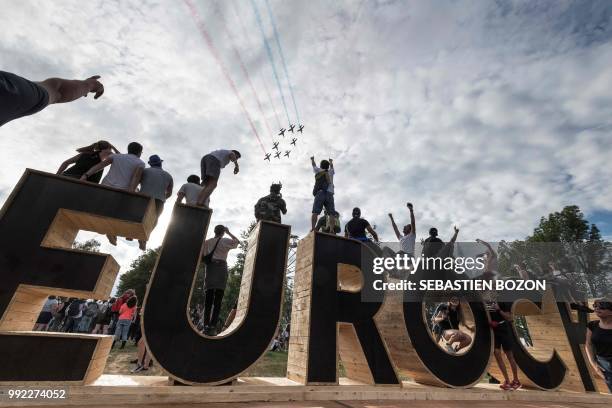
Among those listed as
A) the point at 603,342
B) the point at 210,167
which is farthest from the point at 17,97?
the point at 603,342

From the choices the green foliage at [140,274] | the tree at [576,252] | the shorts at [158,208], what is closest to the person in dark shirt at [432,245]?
the shorts at [158,208]

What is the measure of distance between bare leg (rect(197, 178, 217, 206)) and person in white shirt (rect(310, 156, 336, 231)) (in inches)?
115

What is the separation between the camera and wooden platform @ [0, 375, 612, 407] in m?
3.72

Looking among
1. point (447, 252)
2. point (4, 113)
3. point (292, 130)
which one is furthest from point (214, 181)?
point (292, 130)

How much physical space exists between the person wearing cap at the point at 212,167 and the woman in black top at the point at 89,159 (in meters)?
1.80

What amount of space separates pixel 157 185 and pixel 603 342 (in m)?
8.27

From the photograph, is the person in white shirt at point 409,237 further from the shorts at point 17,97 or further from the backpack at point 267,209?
the shorts at point 17,97

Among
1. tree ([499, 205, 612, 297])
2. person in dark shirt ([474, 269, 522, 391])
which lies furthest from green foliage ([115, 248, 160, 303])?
tree ([499, 205, 612, 297])

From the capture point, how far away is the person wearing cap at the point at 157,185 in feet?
17.4

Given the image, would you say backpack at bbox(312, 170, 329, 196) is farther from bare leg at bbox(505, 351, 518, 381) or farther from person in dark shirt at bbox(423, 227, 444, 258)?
bare leg at bbox(505, 351, 518, 381)

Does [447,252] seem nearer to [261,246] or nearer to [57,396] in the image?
[261,246]

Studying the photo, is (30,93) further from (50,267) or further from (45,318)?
(45,318)

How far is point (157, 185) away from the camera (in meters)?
5.40

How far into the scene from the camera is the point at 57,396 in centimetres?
358
